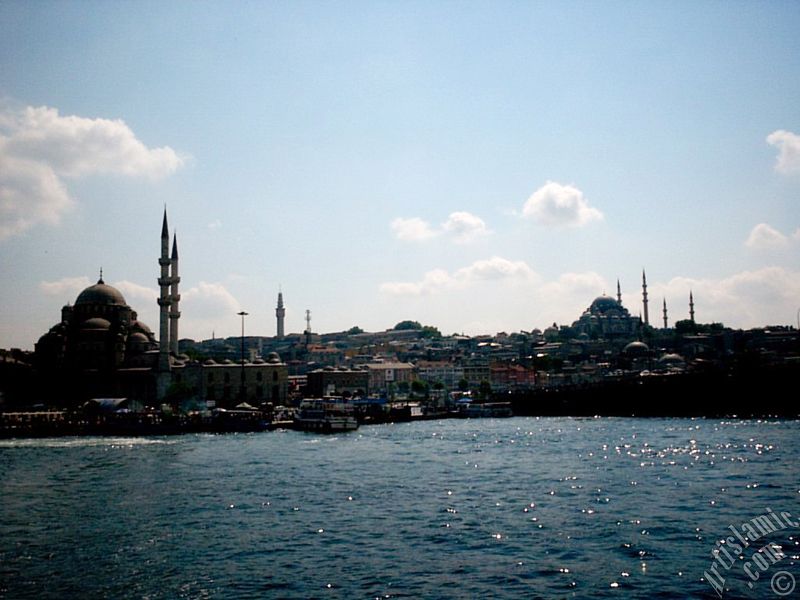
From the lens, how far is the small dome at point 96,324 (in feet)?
308

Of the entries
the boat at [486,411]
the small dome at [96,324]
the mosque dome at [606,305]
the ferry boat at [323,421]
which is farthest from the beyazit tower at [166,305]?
the mosque dome at [606,305]

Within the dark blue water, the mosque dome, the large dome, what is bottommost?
the dark blue water

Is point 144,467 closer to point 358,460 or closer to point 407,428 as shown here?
point 358,460

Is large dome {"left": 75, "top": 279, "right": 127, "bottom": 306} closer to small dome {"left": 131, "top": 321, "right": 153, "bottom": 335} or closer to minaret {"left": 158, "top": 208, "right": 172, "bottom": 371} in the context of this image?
small dome {"left": 131, "top": 321, "right": 153, "bottom": 335}

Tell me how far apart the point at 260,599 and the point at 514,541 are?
7.39 meters

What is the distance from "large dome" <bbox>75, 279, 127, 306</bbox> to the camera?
97250 mm

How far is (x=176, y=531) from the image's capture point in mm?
21781

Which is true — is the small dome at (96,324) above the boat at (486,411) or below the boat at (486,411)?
above

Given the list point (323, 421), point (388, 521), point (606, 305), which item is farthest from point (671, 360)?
point (388, 521)

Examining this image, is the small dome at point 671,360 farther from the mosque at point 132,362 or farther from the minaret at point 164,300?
the minaret at point 164,300

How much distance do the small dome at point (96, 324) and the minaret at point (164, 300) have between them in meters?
10.2

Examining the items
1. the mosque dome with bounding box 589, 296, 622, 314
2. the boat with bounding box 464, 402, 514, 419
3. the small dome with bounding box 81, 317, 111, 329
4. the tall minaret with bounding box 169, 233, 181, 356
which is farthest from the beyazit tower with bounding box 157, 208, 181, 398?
A: the mosque dome with bounding box 589, 296, 622, 314

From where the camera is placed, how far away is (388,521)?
75.2ft

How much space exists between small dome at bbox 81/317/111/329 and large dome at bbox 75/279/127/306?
10.7 ft
